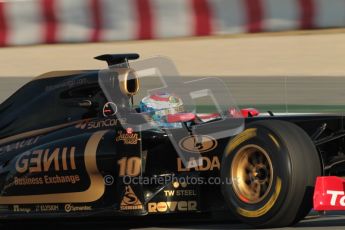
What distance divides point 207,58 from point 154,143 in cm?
791

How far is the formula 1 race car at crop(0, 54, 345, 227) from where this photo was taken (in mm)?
4902

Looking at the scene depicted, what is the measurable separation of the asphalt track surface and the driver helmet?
526cm

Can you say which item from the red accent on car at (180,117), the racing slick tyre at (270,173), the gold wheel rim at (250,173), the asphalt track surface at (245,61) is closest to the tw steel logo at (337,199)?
the racing slick tyre at (270,173)

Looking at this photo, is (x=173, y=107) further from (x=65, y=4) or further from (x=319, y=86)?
(x=65, y=4)

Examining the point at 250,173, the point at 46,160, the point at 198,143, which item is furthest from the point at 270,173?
the point at 46,160

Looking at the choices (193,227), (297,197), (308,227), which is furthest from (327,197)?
(193,227)

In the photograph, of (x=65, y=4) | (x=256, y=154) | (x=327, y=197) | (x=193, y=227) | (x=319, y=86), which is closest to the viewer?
(x=327, y=197)

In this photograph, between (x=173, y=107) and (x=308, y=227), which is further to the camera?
(x=173, y=107)

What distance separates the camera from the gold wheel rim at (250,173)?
4.97 metres

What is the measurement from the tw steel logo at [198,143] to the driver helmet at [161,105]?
0.36 m


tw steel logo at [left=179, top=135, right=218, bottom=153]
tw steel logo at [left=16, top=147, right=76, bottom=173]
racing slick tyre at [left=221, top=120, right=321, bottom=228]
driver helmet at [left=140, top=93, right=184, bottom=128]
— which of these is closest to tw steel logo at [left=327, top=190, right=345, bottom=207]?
racing slick tyre at [left=221, top=120, right=321, bottom=228]

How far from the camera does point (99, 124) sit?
5664mm

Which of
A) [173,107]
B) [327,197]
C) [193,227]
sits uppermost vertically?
[173,107]

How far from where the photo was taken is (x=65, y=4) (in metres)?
13.3
